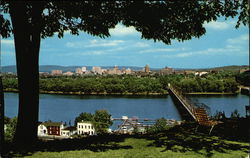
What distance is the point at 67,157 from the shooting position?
5.84m

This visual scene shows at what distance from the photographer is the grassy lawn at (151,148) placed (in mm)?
5953

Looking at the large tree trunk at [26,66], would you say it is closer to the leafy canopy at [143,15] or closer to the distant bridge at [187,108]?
the leafy canopy at [143,15]

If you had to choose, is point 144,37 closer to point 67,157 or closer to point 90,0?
point 90,0

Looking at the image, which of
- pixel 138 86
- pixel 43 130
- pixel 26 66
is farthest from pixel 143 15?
pixel 138 86

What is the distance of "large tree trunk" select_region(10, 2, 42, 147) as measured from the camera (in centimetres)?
660

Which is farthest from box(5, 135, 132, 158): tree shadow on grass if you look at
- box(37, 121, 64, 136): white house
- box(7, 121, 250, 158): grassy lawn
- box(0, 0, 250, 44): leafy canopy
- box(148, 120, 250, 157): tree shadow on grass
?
box(37, 121, 64, 136): white house

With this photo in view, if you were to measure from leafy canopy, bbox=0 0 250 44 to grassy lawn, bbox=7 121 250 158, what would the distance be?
107 inches

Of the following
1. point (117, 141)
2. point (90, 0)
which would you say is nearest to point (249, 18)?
point (90, 0)

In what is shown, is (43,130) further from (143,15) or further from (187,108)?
(143,15)

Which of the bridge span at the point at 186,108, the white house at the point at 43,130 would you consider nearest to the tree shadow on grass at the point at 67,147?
the bridge span at the point at 186,108

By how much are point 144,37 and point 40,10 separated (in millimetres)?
2725

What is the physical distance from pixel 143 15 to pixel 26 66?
2.91m

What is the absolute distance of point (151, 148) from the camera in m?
6.44

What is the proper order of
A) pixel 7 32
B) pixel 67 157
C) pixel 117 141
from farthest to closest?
1. pixel 7 32
2. pixel 117 141
3. pixel 67 157
